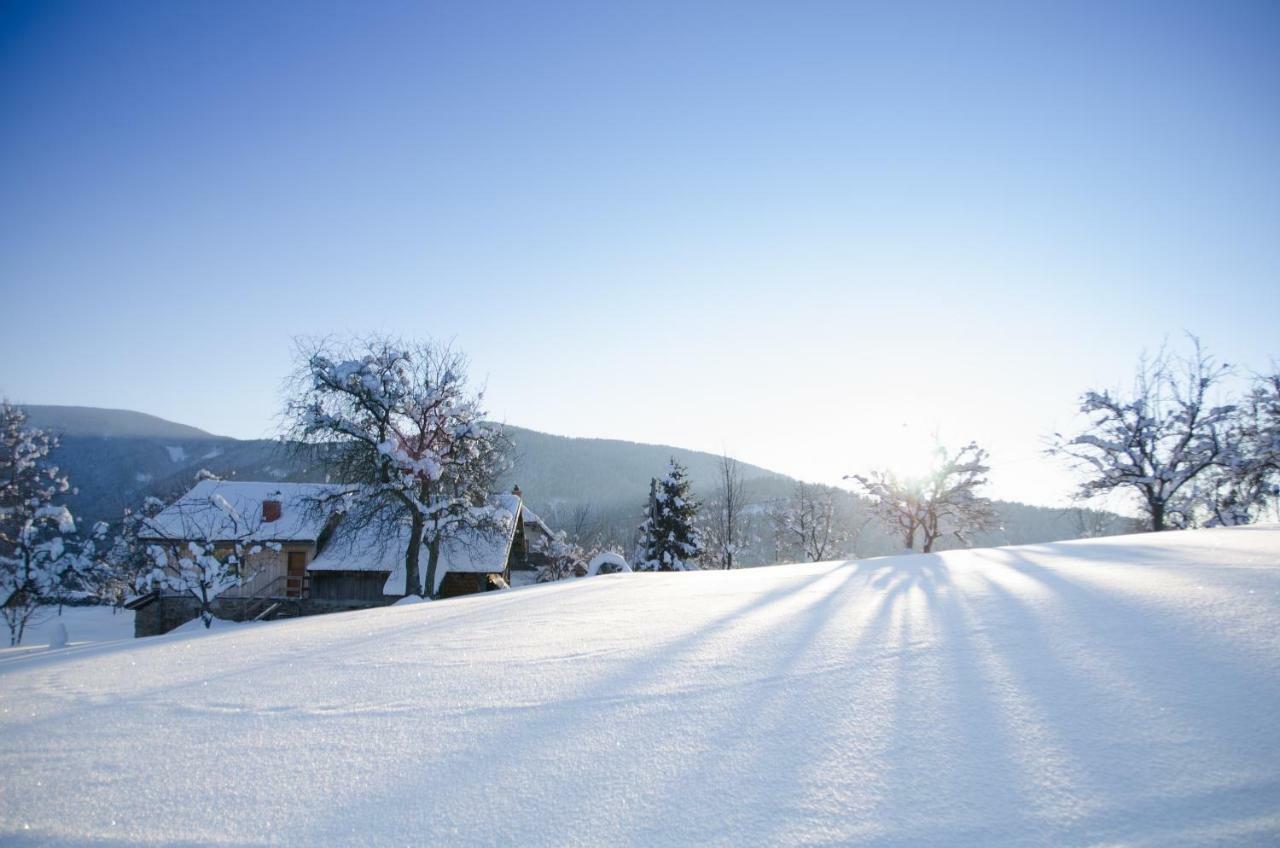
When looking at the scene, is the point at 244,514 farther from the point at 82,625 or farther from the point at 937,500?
the point at 937,500

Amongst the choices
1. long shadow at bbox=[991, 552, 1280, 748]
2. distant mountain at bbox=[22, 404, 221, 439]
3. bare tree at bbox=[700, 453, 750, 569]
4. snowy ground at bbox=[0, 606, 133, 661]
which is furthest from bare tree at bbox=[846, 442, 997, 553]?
distant mountain at bbox=[22, 404, 221, 439]

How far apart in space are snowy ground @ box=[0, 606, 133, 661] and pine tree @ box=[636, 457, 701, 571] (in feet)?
79.4

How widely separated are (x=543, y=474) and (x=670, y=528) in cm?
7371

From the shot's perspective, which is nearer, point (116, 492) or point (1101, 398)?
point (1101, 398)

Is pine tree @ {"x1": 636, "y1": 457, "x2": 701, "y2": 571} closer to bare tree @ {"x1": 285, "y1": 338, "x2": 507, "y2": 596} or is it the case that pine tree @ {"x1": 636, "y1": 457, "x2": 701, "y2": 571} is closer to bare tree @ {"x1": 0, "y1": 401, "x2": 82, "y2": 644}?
bare tree @ {"x1": 285, "y1": 338, "x2": 507, "y2": 596}

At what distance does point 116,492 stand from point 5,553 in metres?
47.5

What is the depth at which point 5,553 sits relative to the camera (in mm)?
27375

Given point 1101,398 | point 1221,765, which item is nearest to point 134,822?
point 1221,765

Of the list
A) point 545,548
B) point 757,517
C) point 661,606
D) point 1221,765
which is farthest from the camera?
point 757,517

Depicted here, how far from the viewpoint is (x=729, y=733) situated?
2.67 metres

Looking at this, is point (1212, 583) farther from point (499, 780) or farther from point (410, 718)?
point (410, 718)

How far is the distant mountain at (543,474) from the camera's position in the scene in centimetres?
6494

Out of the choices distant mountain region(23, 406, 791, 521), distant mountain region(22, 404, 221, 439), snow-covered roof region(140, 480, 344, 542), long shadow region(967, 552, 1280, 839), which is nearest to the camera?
long shadow region(967, 552, 1280, 839)

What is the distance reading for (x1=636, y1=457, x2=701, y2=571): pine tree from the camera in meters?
31.3
